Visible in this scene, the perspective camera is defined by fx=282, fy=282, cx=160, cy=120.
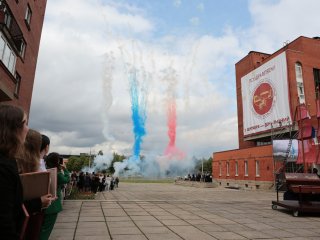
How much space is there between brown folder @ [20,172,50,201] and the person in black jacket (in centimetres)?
44

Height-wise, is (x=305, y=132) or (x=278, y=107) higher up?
(x=278, y=107)

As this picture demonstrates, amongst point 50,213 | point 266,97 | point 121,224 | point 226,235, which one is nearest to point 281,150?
point 266,97

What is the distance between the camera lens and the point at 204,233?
7672mm

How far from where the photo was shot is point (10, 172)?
1.87m

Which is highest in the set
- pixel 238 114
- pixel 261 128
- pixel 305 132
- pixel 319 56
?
pixel 319 56

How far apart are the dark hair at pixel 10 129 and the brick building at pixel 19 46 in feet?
39.9

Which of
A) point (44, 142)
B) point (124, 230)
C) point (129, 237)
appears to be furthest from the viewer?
point (124, 230)

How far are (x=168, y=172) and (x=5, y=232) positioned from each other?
8515cm

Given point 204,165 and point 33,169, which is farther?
point 204,165

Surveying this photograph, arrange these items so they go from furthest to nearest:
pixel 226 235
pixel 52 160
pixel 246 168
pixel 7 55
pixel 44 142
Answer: pixel 246 168
pixel 7 55
pixel 226 235
pixel 52 160
pixel 44 142

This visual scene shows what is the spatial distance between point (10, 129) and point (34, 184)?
67cm

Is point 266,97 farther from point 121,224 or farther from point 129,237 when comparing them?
point 129,237

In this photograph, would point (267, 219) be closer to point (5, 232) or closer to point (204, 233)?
point (204, 233)

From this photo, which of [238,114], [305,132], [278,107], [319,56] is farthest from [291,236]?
[238,114]
